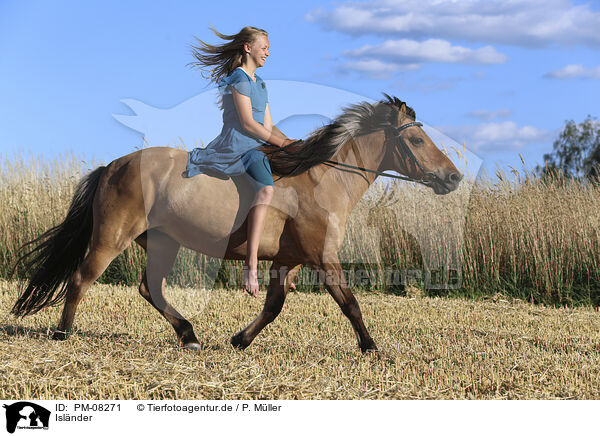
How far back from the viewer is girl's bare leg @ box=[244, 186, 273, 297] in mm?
4418

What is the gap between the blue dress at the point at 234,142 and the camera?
14.6 feet

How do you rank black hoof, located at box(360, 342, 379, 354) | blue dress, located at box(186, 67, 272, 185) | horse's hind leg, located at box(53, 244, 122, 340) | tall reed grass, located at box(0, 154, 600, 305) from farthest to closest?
tall reed grass, located at box(0, 154, 600, 305) < horse's hind leg, located at box(53, 244, 122, 340) < black hoof, located at box(360, 342, 379, 354) < blue dress, located at box(186, 67, 272, 185)

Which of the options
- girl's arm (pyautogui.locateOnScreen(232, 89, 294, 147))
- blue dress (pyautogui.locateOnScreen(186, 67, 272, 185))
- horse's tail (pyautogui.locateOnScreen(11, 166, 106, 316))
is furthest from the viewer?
horse's tail (pyautogui.locateOnScreen(11, 166, 106, 316))

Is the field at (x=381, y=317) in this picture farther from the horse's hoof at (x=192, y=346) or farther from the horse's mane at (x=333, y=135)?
the horse's mane at (x=333, y=135)

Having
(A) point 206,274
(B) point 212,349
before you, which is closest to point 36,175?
(A) point 206,274

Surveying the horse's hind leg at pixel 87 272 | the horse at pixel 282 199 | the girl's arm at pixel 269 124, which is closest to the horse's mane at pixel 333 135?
the horse at pixel 282 199

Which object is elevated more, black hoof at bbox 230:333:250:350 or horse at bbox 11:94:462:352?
horse at bbox 11:94:462:352

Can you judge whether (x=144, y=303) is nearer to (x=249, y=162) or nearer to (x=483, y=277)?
(x=249, y=162)

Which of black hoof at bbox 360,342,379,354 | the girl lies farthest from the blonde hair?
black hoof at bbox 360,342,379,354
